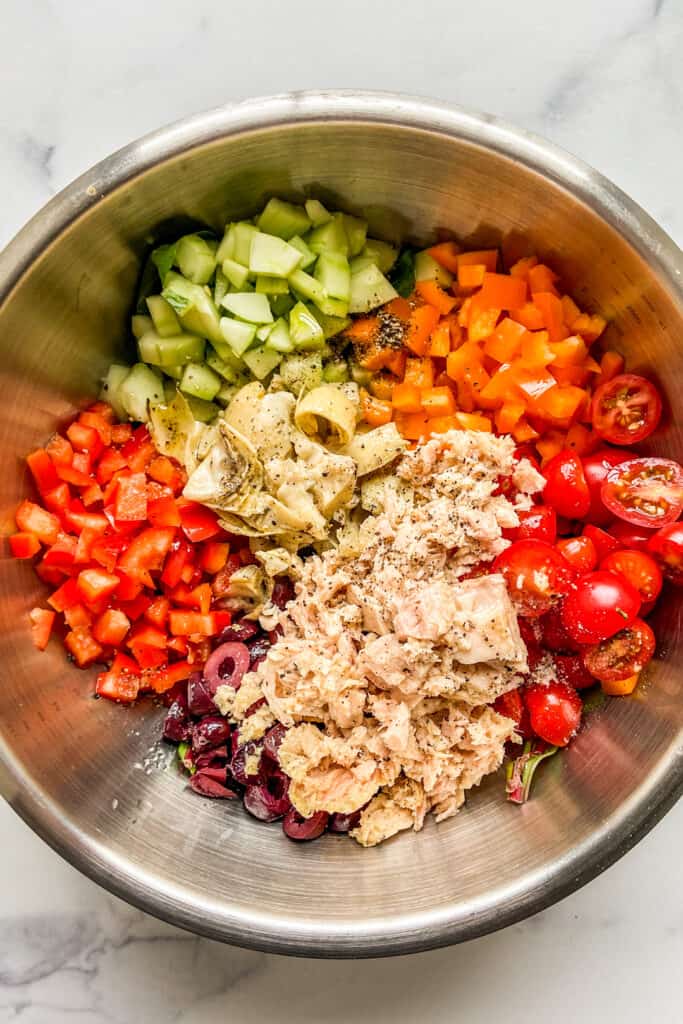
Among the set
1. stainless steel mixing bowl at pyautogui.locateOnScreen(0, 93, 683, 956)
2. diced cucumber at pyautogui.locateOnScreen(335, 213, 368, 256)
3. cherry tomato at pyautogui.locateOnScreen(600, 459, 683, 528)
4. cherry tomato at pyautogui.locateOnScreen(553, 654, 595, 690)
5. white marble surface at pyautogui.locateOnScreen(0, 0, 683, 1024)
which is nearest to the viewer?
stainless steel mixing bowl at pyautogui.locateOnScreen(0, 93, 683, 956)

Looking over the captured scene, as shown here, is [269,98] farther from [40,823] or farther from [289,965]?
[289,965]

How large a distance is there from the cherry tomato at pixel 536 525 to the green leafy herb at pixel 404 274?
27.3 inches

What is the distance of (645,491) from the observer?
7.09 ft

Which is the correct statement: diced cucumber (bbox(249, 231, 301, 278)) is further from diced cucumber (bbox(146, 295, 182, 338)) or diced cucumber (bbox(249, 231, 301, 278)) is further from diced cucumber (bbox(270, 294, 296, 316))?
diced cucumber (bbox(146, 295, 182, 338))

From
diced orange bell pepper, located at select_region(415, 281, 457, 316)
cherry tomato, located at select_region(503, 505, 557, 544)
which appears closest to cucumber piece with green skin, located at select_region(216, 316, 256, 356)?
diced orange bell pepper, located at select_region(415, 281, 457, 316)

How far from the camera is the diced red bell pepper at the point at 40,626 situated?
2.26 metres

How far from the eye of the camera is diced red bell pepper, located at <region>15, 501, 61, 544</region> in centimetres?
225

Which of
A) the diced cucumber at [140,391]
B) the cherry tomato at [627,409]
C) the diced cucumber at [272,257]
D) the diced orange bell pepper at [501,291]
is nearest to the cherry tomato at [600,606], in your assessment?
the cherry tomato at [627,409]

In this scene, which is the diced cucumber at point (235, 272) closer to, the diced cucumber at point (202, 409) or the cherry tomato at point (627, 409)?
the diced cucumber at point (202, 409)

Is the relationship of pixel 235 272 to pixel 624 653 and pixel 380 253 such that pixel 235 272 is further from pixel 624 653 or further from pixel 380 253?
pixel 624 653

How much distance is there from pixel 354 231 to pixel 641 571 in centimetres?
116

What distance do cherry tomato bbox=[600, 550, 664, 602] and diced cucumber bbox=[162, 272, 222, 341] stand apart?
1.18 metres

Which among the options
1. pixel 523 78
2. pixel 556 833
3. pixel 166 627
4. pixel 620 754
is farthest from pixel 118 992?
pixel 523 78

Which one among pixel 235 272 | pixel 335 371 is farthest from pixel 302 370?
pixel 235 272
